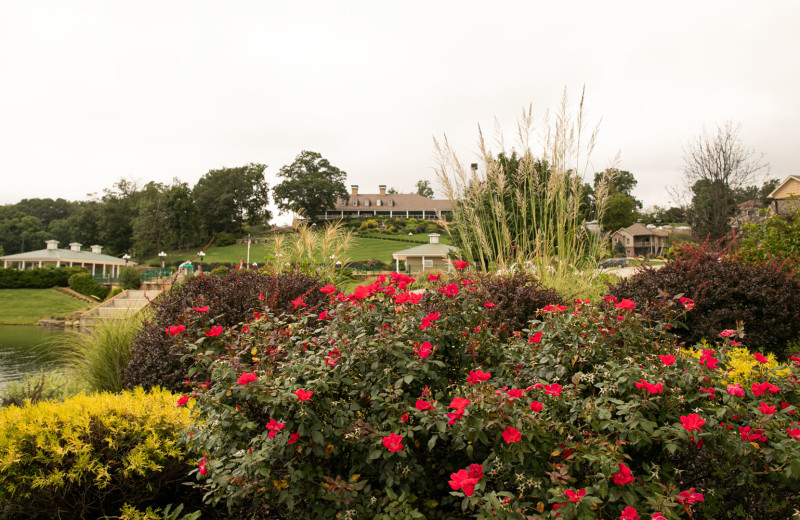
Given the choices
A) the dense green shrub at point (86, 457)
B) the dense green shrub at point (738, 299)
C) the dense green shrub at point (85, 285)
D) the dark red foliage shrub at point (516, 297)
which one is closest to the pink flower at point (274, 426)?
the dense green shrub at point (86, 457)

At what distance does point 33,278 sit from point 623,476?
29.6 m

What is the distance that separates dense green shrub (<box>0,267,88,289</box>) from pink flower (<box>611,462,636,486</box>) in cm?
2914

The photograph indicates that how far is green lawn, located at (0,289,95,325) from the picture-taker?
17.2 metres

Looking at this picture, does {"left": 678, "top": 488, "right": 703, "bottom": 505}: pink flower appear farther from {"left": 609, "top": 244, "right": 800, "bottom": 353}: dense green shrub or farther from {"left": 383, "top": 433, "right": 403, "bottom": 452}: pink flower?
{"left": 609, "top": 244, "right": 800, "bottom": 353}: dense green shrub

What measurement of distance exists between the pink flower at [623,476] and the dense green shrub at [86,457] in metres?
1.63

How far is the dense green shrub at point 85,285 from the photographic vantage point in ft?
68.5

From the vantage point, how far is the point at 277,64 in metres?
6.37

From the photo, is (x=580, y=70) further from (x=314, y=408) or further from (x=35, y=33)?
(x=35, y=33)

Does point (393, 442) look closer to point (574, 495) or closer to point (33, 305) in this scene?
point (574, 495)

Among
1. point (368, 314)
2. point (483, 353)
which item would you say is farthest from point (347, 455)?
point (483, 353)

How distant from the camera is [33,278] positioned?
2319 centimetres

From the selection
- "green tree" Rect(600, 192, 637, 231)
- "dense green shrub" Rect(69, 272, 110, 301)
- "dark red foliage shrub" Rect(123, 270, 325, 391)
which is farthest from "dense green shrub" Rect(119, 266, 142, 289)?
"green tree" Rect(600, 192, 637, 231)

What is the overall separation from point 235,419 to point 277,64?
6.06 m

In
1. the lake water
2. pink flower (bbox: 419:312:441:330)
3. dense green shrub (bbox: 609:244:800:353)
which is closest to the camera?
pink flower (bbox: 419:312:441:330)
